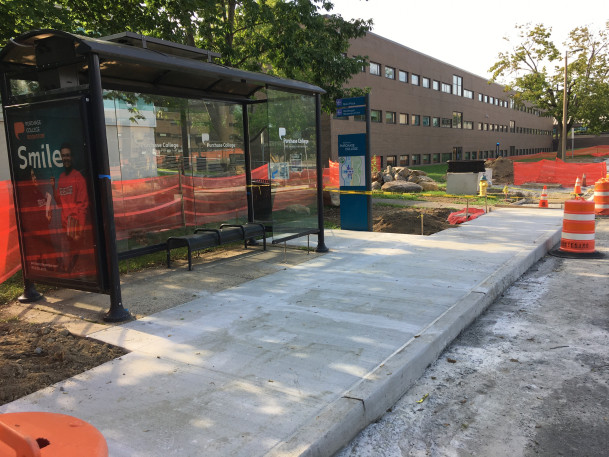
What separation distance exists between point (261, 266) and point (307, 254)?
121cm

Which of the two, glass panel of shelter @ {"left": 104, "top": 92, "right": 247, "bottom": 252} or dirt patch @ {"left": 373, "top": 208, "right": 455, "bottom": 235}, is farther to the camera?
dirt patch @ {"left": 373, "top": 208, "right": 455, "bottom": 235}

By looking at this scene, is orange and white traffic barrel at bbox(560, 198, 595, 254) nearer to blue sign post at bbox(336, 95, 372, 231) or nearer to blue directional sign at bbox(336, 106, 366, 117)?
blue sign post at bbox(336, 95, 372, 231)

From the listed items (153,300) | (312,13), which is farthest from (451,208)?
(153,300)

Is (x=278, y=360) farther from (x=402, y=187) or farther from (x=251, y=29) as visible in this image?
(x=402, y=187)

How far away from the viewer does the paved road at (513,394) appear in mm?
3258

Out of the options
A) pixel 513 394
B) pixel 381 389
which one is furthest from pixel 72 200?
pixel 513 394

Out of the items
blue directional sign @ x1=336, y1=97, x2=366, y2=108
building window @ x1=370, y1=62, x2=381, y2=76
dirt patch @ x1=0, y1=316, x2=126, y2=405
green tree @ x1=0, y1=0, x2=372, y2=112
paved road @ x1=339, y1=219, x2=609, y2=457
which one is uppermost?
building window @ x1=370, y1=62, x2=381, y2=76

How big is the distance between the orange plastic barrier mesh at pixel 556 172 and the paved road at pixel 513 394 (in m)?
21.2

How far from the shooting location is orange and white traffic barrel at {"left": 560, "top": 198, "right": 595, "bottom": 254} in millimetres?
8695

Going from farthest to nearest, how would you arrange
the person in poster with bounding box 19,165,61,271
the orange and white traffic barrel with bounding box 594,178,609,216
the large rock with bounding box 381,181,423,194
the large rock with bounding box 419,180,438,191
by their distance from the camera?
the large rock with bounding box 419,180,438,191
the large rock with bounding box 381,181,423,194
the orange and white traffic barrel with bounding box 594,178,609,216
the person in poster with bounding box 19,165,61,271

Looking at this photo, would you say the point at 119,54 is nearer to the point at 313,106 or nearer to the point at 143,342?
the point at 143,342

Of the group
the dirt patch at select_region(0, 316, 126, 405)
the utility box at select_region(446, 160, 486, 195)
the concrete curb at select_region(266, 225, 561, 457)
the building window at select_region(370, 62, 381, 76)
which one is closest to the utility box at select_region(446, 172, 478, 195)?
the utility box at select_region(446, 160, 486, 195)

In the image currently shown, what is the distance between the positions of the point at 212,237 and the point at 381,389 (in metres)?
4.95

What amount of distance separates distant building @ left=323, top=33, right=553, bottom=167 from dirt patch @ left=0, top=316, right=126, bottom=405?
93.2 feet
